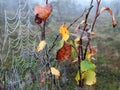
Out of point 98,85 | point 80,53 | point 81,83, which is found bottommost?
point 98,85

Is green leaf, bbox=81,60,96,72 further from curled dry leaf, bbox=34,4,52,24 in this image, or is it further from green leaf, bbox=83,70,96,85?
curled dry leaf, bbox=34,4,52,24

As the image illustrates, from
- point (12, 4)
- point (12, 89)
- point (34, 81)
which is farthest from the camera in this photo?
point (12, 4)

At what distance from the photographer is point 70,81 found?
1426cm

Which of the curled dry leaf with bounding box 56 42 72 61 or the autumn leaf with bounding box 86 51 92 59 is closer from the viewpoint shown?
the curled dry leaf with bounding box 56 42 72 61

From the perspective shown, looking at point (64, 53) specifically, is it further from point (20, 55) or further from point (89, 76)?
point (20, 55)

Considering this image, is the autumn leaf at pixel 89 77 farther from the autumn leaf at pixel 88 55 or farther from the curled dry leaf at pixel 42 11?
the curled dry leaf at pixel 42 11

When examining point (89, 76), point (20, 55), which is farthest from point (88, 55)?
point (20, 55)

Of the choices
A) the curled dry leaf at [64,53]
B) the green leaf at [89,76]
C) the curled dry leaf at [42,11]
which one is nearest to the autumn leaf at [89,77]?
the green leaf at [89,76]

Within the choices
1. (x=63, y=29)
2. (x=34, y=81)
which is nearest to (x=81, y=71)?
(x=63, y=29)

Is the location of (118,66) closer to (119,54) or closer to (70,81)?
(119,54)

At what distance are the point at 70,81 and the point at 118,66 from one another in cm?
519

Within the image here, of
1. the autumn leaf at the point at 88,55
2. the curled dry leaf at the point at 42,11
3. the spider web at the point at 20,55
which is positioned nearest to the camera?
the curled dry leaf at the point at 42,11

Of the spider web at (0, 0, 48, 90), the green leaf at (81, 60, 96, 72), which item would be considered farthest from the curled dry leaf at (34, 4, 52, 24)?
the spider web at (0, 0, 48, 90)

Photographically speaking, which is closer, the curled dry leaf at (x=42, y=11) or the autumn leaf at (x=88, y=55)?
A: the curled dry leaf at (x=42, y=11)
